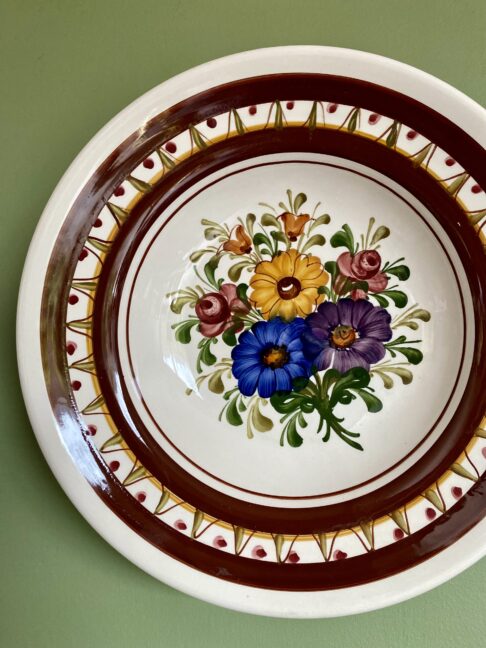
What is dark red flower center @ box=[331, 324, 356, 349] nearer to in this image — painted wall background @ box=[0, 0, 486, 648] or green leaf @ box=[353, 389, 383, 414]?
green leaf @ box=[353, 389, 383, 414]

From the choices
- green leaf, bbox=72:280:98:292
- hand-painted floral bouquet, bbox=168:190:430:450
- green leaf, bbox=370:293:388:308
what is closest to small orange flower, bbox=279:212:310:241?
hand-painted floral bouquet, bbox=168:190:430:450

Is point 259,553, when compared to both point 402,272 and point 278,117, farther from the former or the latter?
point 278,117

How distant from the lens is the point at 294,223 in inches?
22.1

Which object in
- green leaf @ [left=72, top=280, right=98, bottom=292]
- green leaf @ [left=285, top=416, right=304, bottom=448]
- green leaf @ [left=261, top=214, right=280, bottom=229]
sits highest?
green leaf @ [left=261, top=214, right=280, bottom=229]

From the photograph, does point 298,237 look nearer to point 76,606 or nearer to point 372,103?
point 372,103

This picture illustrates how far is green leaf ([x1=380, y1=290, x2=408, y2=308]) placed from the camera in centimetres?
56

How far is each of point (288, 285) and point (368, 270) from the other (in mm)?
88

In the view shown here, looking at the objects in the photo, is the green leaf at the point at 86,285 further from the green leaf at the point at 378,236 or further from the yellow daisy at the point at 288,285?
the green leaf at the point at 378,236

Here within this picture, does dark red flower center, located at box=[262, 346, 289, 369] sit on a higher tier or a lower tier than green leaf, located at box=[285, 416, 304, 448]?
higher

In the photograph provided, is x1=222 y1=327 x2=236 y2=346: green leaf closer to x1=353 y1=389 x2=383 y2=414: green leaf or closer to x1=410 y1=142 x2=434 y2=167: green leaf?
x1=353 y1=389 x2=383 y2=414: green leaf

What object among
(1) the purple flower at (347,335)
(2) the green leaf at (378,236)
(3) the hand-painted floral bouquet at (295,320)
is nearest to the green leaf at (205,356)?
(3) the hand-painted floral bouquet at (295,320)

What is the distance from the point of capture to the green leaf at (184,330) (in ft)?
1.84

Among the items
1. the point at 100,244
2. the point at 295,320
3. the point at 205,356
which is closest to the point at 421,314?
→ the point at 295,320

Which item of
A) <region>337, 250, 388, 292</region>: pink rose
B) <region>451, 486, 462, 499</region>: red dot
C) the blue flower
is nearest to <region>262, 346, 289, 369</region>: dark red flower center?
the blue flower
